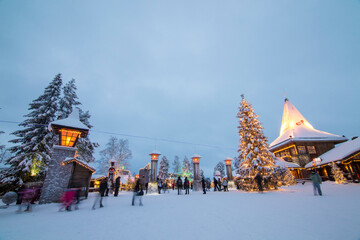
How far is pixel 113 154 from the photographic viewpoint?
29.1 metres

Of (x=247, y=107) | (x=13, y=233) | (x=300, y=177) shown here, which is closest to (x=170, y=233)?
(x=13, y=233)

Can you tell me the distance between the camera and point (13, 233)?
13.6 ft

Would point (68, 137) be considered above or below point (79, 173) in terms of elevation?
above

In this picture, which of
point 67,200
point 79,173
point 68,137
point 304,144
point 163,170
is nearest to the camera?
point 67,200

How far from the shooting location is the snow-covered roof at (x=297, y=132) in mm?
27312

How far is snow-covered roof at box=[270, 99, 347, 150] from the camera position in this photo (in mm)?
27312

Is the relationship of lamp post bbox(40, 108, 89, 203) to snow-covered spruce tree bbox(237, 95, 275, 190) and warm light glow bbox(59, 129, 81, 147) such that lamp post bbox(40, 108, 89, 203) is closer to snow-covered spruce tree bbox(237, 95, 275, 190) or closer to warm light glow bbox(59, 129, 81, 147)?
warm light glow bbox(59, 129, 81, 147)

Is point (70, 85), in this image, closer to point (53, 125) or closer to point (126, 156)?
point (53, 125)

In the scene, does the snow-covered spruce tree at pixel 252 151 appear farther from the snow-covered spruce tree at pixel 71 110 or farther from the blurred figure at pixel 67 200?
the snow-covered spruce tree at pixel 71 110

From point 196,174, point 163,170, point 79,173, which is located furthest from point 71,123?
point 163,170

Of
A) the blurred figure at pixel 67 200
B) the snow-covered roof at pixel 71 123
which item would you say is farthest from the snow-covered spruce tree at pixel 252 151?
the snow-covered roof at pixel 71 123

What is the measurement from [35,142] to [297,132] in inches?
1585

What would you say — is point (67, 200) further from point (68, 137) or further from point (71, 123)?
point (71, 123)

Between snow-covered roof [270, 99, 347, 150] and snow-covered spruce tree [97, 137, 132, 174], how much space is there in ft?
Result: 99.7
